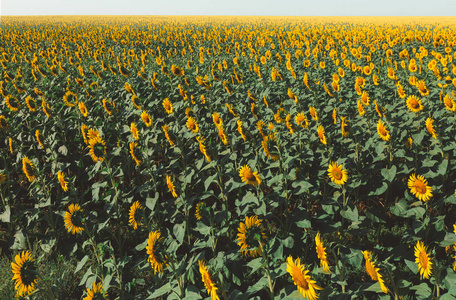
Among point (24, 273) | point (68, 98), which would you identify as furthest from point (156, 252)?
point (68, 98)

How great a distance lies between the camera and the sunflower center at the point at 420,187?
2838 millimetres

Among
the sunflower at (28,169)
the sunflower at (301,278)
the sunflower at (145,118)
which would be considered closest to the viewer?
the sunflower at (301,278)

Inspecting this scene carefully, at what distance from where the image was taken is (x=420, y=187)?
2.86 metres

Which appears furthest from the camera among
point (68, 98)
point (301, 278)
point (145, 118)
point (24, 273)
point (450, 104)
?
point (68, 98)

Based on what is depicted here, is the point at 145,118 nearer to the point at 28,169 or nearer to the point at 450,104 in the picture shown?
the point at 28,169

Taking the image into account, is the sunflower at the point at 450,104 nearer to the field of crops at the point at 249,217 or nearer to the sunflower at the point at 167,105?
the field of crops at the point at 249,217

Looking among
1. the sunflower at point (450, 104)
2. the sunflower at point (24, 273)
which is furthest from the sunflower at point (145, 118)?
the sunflower at point (450, 104)

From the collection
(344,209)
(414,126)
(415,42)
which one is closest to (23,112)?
(344,209)

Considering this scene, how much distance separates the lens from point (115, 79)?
8.36 metres

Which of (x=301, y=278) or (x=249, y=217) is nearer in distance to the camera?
(x=301, y=278)

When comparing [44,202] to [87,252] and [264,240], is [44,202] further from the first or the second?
[264,240]

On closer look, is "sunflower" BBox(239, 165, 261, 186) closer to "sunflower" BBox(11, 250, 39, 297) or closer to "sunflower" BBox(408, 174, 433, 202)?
"sunflower" BBox(408, 174, 433, 202)

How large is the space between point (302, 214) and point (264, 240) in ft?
2.38

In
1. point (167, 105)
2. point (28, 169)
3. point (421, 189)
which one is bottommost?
point (421, 189)
